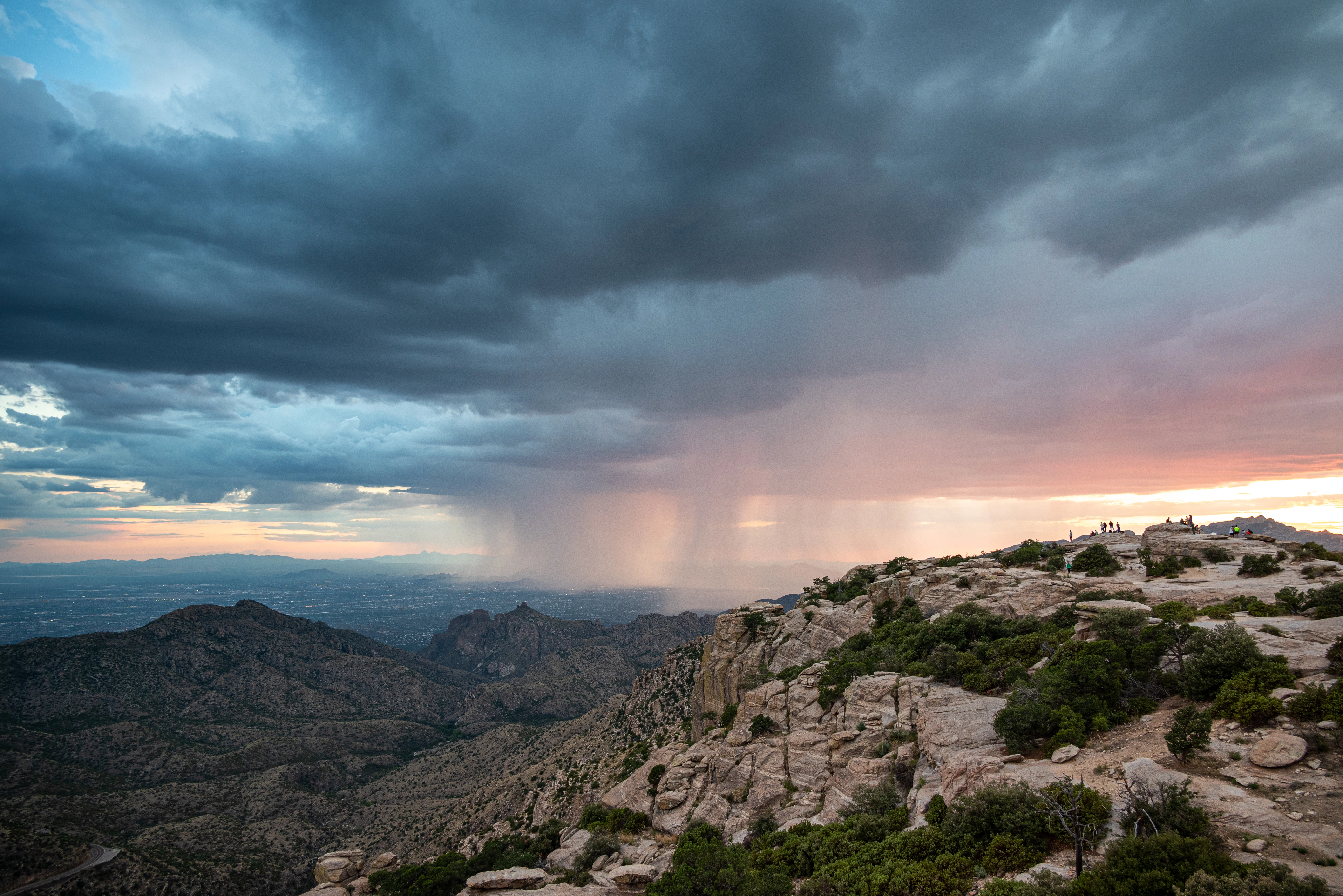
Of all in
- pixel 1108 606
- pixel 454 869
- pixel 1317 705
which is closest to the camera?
pixel 1317 705

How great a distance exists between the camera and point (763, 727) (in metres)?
40.8

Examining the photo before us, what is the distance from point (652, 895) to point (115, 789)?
5955 inches

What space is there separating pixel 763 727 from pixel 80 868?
10650 cm

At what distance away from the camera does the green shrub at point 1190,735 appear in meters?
18.9

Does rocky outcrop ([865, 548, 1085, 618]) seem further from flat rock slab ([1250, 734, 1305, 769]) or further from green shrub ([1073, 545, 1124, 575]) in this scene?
flat rock slab ([1250, 734, 1305, 769])

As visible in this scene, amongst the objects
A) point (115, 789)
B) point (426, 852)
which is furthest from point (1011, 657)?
point (115, 789)

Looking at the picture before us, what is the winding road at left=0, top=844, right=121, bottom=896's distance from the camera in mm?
73312

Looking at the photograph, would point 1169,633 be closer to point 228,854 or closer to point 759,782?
point 759,782

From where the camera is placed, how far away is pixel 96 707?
152 m

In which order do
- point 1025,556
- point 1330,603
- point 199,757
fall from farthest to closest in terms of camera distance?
point 199,757
point 1025,556
point 1330,603

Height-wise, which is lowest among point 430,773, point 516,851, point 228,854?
point 430,773

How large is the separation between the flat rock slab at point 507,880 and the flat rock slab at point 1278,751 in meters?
31.9

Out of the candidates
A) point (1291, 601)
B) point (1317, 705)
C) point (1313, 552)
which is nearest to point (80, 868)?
point (1317, 705)

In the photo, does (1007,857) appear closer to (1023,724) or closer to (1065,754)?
(1065,754)
